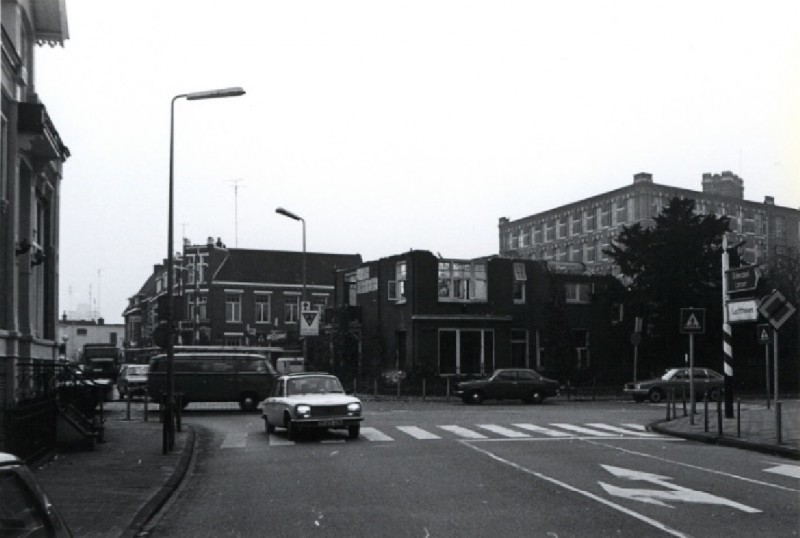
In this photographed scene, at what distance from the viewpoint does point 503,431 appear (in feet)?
73.6

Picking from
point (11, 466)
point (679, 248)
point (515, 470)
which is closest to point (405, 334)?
point (679, 248)

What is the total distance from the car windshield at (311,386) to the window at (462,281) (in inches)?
1095

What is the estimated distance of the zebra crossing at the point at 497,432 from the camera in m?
20.7

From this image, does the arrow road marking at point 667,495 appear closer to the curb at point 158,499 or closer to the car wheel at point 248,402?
the curb at point 158,499

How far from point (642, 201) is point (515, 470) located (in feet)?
232

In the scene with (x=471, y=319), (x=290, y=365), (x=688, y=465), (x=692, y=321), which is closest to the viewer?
(x=688, y=465)

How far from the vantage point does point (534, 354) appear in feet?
169

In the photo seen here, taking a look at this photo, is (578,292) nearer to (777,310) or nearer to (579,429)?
(579,429)

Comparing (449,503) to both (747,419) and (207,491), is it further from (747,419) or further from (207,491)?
(747,419)

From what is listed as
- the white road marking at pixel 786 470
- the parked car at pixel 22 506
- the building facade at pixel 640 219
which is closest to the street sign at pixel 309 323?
the white road marking at pixel 786 470

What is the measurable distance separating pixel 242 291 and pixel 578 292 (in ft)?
122

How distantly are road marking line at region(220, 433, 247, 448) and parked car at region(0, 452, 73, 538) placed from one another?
1569cm

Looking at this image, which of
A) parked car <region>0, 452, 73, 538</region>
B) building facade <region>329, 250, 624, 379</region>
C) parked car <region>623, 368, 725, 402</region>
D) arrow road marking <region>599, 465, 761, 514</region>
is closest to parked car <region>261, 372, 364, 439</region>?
arrow road marking <region>599, 465, 761, 514</region>

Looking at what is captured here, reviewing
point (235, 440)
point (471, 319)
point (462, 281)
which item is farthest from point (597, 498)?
point (462, 281)
